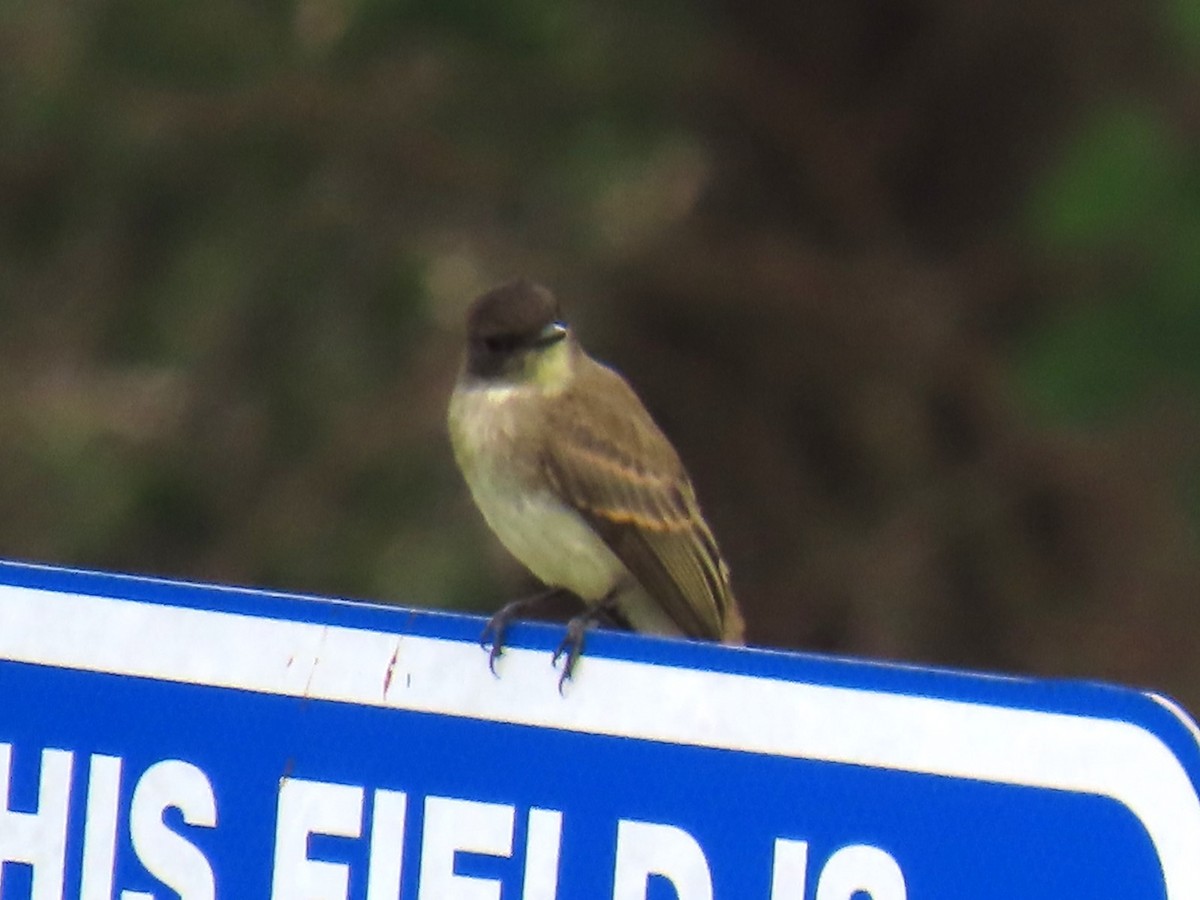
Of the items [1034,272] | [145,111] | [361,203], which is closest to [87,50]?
[145,111]

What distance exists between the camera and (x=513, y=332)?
448 cm

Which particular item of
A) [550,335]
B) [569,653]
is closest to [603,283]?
[550,335]

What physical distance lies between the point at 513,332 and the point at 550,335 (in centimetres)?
7

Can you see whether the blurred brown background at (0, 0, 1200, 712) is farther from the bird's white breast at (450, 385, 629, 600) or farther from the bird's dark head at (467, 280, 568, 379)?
the bird's white breast at (450, 385, 629, 600)

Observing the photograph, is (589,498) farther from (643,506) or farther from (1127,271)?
(1127,271)

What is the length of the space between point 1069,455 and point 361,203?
2.11 meters

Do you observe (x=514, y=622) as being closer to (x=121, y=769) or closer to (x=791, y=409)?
(x=121, y=769)

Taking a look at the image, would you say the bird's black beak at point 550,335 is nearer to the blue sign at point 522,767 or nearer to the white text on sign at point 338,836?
the blue sign at point 522,767

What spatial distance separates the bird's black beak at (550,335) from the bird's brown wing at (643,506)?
14cm

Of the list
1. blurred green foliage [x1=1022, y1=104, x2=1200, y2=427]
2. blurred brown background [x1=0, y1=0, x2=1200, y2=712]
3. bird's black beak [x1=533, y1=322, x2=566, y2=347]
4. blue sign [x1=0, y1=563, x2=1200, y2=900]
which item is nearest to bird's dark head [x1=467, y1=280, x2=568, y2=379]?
bird's black beak [x1=533, y1=322, x2=566, y2=347]

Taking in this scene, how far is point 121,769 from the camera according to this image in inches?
97.3

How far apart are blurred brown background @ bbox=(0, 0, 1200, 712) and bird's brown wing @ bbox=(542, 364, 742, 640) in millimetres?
2029

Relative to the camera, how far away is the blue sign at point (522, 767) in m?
2.04

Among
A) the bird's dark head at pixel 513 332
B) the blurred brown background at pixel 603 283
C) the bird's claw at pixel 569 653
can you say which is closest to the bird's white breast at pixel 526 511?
the bird's dark head at pixel 513 332
